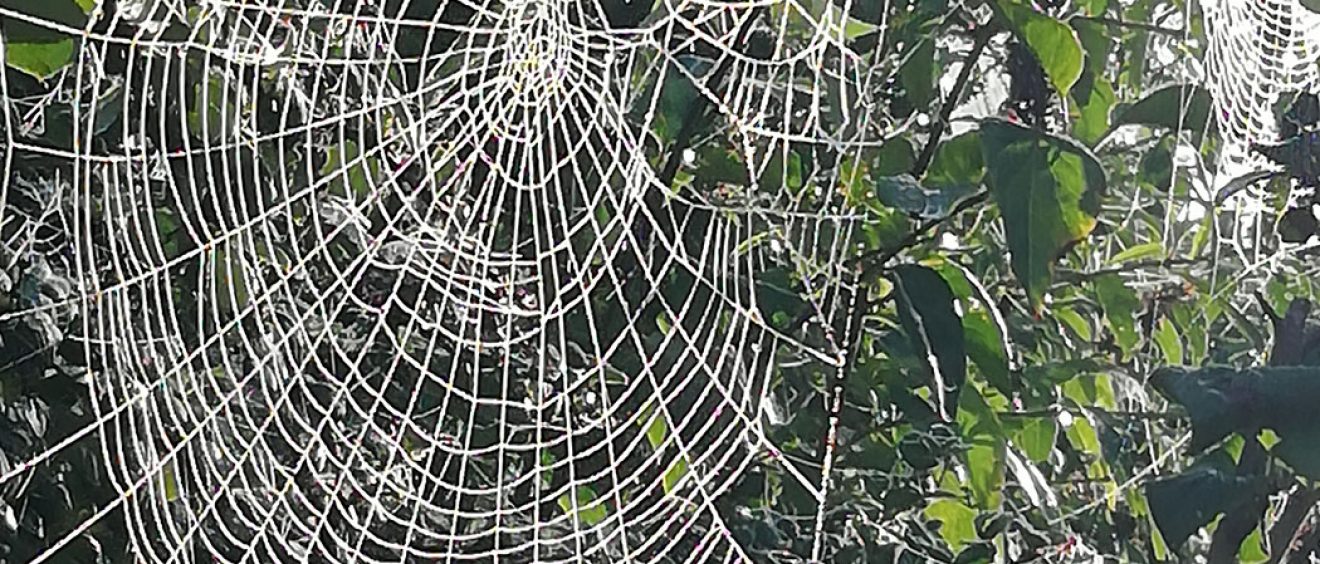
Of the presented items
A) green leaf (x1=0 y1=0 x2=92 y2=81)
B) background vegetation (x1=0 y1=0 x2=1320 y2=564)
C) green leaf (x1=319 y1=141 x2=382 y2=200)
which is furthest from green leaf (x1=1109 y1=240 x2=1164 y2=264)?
green leaf (x1=0 y1=0 x2=92 y2=81)

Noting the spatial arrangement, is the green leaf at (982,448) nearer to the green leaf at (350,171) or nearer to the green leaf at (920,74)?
the green leaf at (920,74)

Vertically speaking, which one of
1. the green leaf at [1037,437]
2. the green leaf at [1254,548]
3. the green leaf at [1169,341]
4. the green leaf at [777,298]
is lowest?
the green leaf at [1254,548]

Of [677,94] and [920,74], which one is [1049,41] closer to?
[920,74]

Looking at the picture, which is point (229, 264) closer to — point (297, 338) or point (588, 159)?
point (297, 338)

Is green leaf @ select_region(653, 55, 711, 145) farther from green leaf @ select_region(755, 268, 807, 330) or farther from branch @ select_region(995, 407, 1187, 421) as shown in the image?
branch @ select_region(995, 407, 1187, 421)

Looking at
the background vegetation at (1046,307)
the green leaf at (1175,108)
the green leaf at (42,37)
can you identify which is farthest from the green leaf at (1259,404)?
the green leaf at (42,37)

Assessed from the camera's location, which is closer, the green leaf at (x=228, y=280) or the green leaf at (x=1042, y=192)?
the green leaf at (x=1042, y=192)

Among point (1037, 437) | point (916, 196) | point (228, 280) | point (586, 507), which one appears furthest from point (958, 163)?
point (228, 280)
